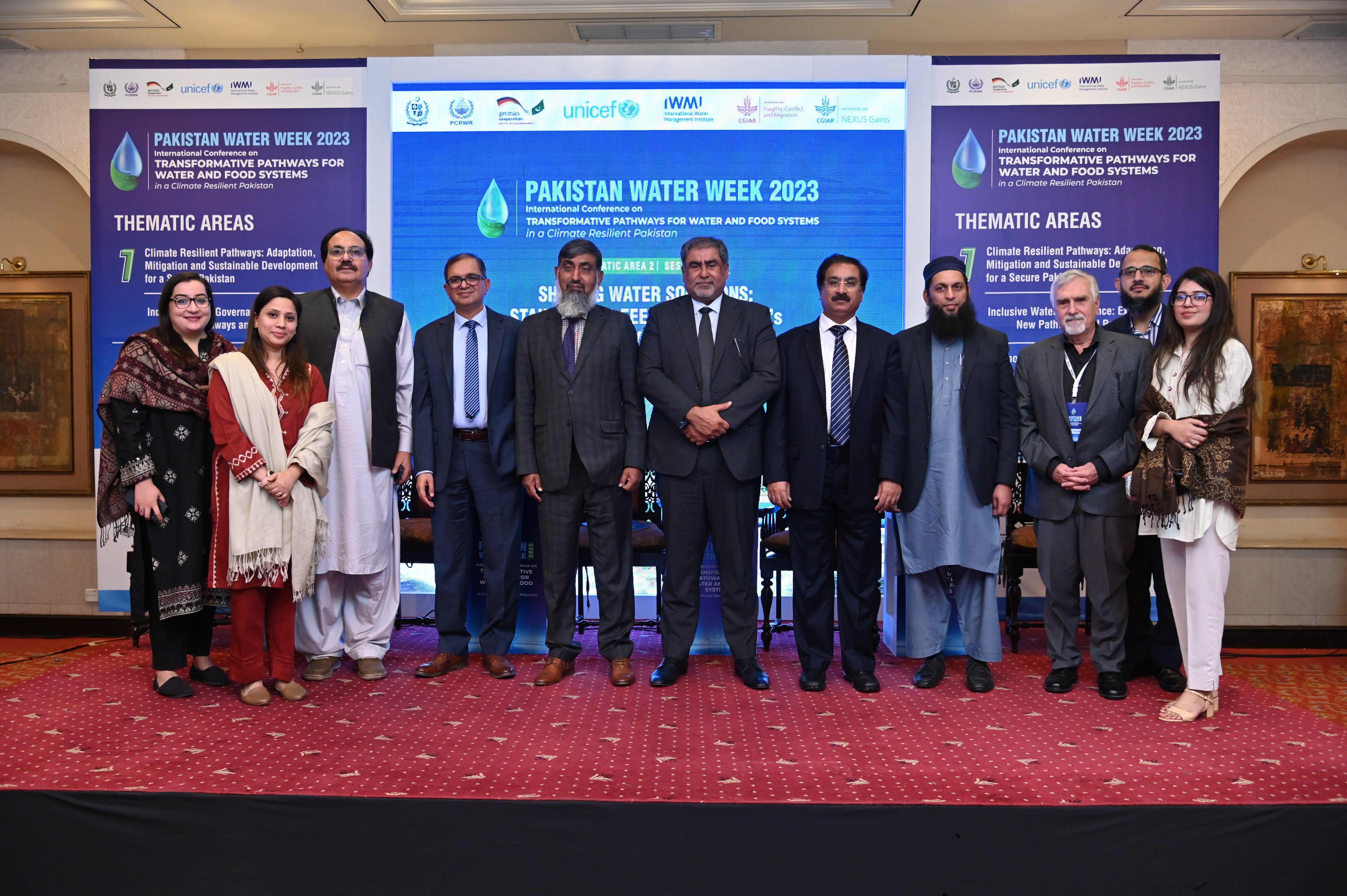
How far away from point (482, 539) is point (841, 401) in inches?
64.5

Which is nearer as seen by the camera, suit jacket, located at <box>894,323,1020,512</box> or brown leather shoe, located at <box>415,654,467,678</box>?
suit jacket, located at <box>894,323,1020,512</box>

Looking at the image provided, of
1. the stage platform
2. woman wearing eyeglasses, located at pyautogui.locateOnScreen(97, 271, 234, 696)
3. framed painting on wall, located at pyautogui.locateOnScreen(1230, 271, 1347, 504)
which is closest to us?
the stage platform

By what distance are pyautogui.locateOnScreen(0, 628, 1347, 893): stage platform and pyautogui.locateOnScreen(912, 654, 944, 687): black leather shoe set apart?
0.07 meters

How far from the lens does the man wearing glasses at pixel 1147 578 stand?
3.78 metres

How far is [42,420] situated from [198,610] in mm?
3409

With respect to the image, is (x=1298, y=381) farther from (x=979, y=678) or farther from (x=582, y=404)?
(x=582, y=404)

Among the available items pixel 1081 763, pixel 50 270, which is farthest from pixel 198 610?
pixel 50 270

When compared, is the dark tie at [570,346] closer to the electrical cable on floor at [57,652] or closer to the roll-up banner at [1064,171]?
the roll-up banner at [1064,171]

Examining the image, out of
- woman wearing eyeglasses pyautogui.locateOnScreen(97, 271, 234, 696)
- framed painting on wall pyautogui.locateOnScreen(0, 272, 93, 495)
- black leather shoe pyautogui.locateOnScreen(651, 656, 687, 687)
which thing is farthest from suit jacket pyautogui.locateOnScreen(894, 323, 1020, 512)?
framed painting on wall pyautogui.locateOnScreen(0, 272, 93, 495)

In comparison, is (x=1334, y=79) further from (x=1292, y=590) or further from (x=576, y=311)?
(x=576, y=311)

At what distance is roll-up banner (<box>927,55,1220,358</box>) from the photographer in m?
4.86

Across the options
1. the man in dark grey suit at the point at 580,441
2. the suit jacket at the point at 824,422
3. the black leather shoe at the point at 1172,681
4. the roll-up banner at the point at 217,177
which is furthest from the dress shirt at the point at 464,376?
the black leather shoe at the point at 1172,681

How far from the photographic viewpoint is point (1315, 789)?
2670 mm

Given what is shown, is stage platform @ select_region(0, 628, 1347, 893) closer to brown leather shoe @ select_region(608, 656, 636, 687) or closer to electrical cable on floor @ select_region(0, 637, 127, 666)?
brown leather shoe @ select_region(608, 656, 636, 687)
